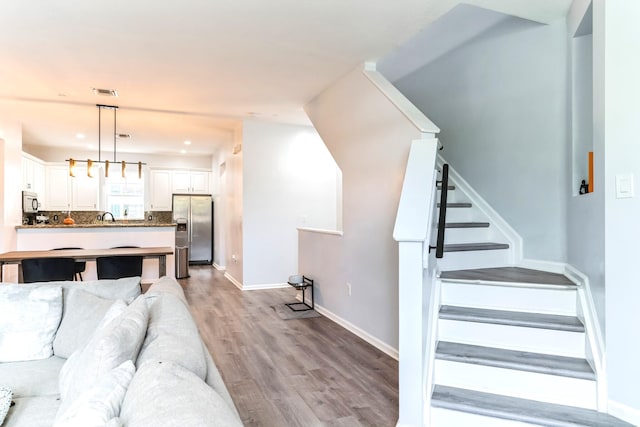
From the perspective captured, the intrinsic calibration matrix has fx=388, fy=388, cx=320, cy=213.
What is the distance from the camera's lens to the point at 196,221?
9148 mm

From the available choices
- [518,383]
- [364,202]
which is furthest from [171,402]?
[364,202]

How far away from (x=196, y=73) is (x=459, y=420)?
3.84 meters

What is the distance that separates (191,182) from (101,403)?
9.02m

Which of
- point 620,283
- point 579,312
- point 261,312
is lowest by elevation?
point 261,312

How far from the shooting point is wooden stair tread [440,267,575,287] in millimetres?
2854

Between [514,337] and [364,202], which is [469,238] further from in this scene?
[514,337]

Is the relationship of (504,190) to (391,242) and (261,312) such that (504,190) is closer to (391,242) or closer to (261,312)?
(391,242)

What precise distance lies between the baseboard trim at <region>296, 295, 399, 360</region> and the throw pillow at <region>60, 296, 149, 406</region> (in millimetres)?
2317

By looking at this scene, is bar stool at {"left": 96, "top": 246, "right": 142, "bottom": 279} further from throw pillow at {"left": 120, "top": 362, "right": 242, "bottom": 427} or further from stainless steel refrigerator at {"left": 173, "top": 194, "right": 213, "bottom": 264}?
stainless steel refrigerator at {"left": 173, "top": 194, "right": 213, "bottom": 264}

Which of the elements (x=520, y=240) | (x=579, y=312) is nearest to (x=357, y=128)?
(x=520, y=240)

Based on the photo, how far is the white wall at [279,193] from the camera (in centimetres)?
624

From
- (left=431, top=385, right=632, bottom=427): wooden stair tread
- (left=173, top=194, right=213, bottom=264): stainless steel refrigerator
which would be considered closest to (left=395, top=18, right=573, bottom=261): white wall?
(left=431, top=385, right=632, bottom=427): wooden stair tread

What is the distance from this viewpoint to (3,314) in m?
2.16

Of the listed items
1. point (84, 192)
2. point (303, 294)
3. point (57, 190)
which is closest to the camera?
point (303, 294)
